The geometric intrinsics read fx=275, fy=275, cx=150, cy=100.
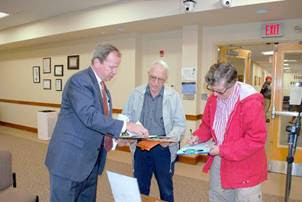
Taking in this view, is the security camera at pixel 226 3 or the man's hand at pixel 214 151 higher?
the security camera at pixel 226 3

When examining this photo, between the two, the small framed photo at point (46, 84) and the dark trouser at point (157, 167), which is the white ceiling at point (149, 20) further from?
the dark trouser at point (157, 167)

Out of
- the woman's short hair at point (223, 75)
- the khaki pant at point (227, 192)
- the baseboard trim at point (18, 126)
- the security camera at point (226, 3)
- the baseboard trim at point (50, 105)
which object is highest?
the security camera at point (226, 3)

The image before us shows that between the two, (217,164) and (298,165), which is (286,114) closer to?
(298,165)

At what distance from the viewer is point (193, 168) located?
428 centimetres

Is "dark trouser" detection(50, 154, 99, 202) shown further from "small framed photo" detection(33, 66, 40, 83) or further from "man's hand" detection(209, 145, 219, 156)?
"small framed photo" detection(33, 66, 40, 83)

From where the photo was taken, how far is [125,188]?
1.29 metres

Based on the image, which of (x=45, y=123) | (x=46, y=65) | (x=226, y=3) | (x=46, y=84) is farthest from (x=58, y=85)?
(x=226, y=3)

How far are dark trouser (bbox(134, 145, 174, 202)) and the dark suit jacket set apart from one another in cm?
67

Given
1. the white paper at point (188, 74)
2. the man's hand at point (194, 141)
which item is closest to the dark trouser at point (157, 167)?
the man's hand at point (194, 141)

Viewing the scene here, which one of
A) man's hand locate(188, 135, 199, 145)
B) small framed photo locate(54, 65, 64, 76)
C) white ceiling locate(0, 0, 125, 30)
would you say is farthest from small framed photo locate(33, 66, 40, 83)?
man's hand locate(188, 135, 199, 145)

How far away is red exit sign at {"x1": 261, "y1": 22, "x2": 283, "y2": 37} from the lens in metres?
3.94

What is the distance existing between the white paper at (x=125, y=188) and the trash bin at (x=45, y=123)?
17.3 ft


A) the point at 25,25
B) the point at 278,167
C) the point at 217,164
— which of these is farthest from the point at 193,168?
the point at 25,25

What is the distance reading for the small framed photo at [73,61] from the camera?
19.5 ft
